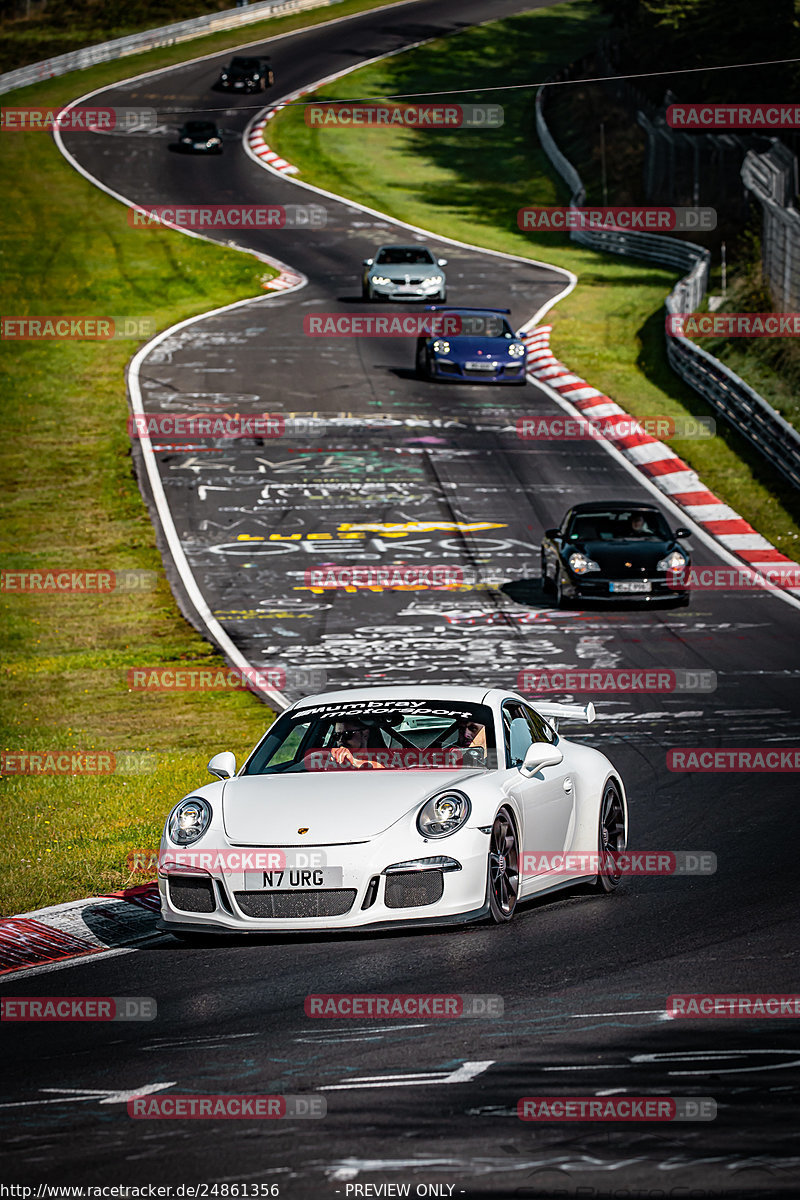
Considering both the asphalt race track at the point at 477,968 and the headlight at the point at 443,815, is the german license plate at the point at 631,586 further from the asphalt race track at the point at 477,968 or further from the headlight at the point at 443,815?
the headlight at the point at 443,815

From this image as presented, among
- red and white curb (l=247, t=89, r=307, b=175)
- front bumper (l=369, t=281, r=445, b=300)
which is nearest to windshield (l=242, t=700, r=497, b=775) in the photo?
front bumper (l=369, t=281, r=445, b=300)

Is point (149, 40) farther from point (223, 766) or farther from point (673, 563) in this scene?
point (223, 766)

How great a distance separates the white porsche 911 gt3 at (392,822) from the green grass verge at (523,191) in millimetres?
16499

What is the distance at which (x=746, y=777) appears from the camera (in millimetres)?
13680

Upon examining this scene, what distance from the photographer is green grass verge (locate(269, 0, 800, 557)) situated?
1273 inches

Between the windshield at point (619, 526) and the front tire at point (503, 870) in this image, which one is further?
the windshield at point (619, 526)

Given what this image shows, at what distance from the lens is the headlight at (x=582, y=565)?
23.0m

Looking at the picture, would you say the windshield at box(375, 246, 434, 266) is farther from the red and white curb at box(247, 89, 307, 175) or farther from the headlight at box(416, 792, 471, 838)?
the headlight at box(416, 792, 471, 838)

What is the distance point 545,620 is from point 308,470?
1007 centimetres

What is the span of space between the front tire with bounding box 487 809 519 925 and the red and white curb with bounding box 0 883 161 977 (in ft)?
6.51

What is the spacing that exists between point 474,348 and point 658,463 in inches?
290

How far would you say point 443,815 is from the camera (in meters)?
9.15

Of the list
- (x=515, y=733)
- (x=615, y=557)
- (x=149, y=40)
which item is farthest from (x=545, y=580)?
(x=149, y=40)

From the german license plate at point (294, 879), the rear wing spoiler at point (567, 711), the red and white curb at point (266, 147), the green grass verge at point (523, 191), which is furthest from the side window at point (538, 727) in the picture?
the red and white curb at point (266, 147)
